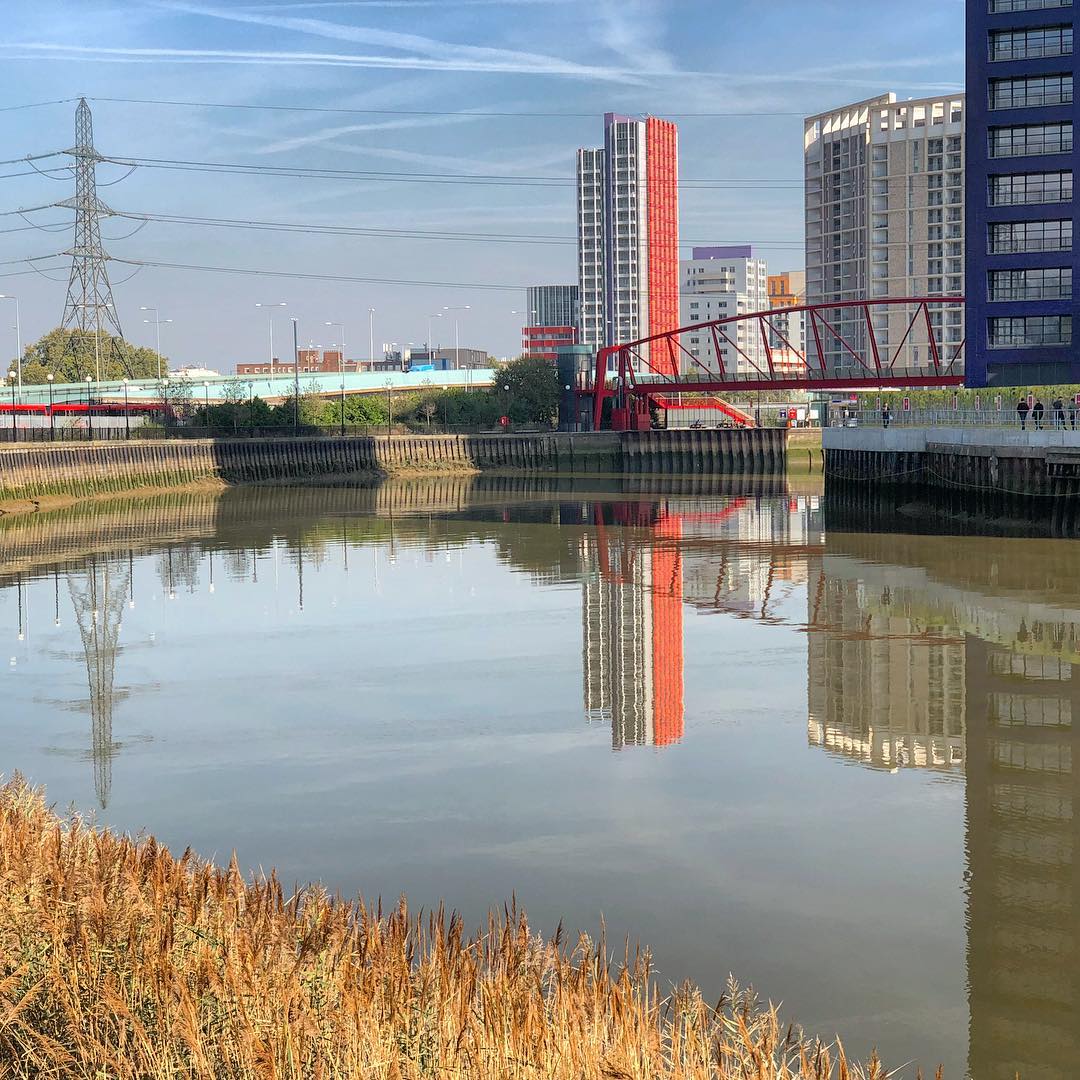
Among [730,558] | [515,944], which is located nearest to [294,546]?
[730,558]

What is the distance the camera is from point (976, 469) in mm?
54250

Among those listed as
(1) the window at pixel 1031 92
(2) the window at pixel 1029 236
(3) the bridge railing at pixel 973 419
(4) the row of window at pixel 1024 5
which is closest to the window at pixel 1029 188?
(2) the window at pixel 1029 236

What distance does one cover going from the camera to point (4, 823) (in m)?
12.1

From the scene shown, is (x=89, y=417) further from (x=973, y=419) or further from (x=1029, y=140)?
(x=973, y=419)

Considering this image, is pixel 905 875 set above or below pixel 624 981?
below

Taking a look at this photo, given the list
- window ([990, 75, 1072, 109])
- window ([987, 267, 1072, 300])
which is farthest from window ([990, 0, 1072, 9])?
window ([987, 267, 1072, 300])

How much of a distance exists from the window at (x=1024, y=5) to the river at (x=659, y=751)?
124 feet

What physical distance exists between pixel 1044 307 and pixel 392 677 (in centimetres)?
5442

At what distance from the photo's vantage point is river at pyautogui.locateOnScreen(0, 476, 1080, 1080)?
490 inches

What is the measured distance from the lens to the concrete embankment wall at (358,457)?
252ft

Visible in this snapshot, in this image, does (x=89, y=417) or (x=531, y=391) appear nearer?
(x=89, y=417)

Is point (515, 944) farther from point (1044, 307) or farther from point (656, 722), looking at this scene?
point (1044, 307)

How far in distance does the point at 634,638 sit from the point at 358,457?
247 ft

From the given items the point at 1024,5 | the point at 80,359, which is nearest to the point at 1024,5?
the point at 1024,5
